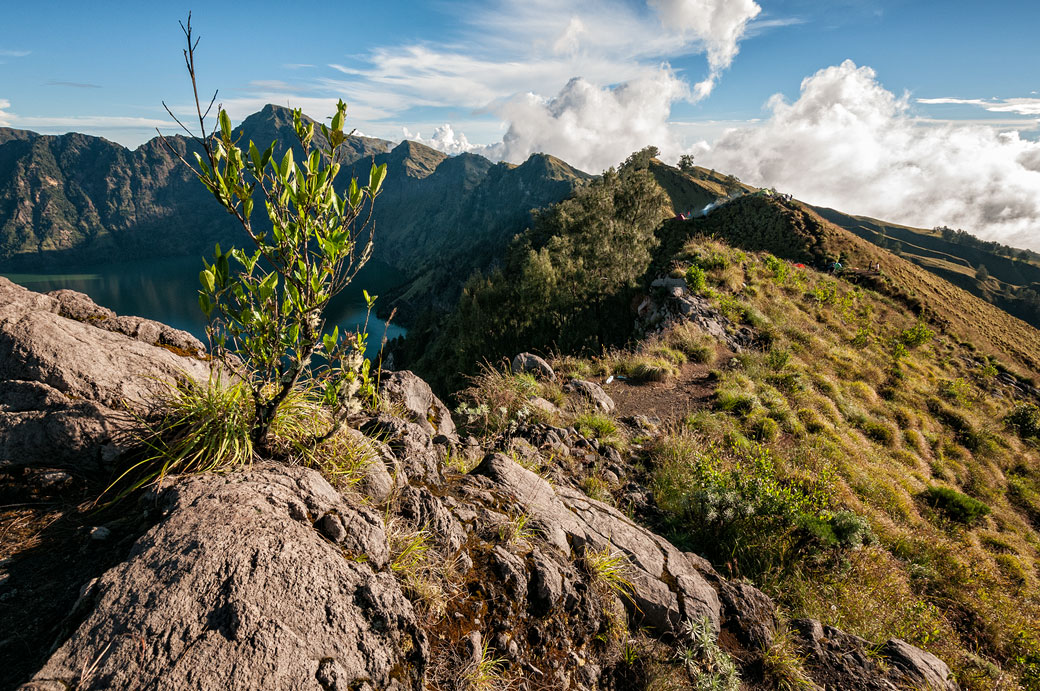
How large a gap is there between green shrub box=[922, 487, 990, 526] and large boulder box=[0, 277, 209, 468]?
11835mm

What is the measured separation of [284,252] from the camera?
2680mm

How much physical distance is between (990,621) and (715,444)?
3731 millimetres

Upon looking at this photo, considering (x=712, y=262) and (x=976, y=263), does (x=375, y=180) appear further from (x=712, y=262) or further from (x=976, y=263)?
(x=976, y=263)

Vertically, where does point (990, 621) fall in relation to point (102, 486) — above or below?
below

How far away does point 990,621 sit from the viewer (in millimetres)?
5406

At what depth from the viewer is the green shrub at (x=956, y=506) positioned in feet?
26.0

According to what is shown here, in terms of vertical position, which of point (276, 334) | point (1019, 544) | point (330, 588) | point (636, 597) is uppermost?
point (276, 334)

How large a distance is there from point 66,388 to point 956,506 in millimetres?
12653

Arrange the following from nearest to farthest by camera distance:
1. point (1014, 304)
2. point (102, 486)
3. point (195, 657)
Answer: point (195, 657)
point (102, 486)
point (1014, 304)

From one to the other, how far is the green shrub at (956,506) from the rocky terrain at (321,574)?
588 cm

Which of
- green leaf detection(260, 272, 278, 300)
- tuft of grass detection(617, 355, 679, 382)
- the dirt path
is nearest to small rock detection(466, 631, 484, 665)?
green leaf detection(260, 272, 278, 300)

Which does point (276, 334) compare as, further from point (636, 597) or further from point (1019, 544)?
point (1019, 544)

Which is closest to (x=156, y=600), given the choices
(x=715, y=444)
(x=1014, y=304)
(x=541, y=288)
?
(x=715, y=444)

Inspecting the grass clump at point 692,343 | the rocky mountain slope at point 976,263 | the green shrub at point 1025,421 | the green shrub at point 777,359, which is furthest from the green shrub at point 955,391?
the rocky mountain slope at point 976,263
